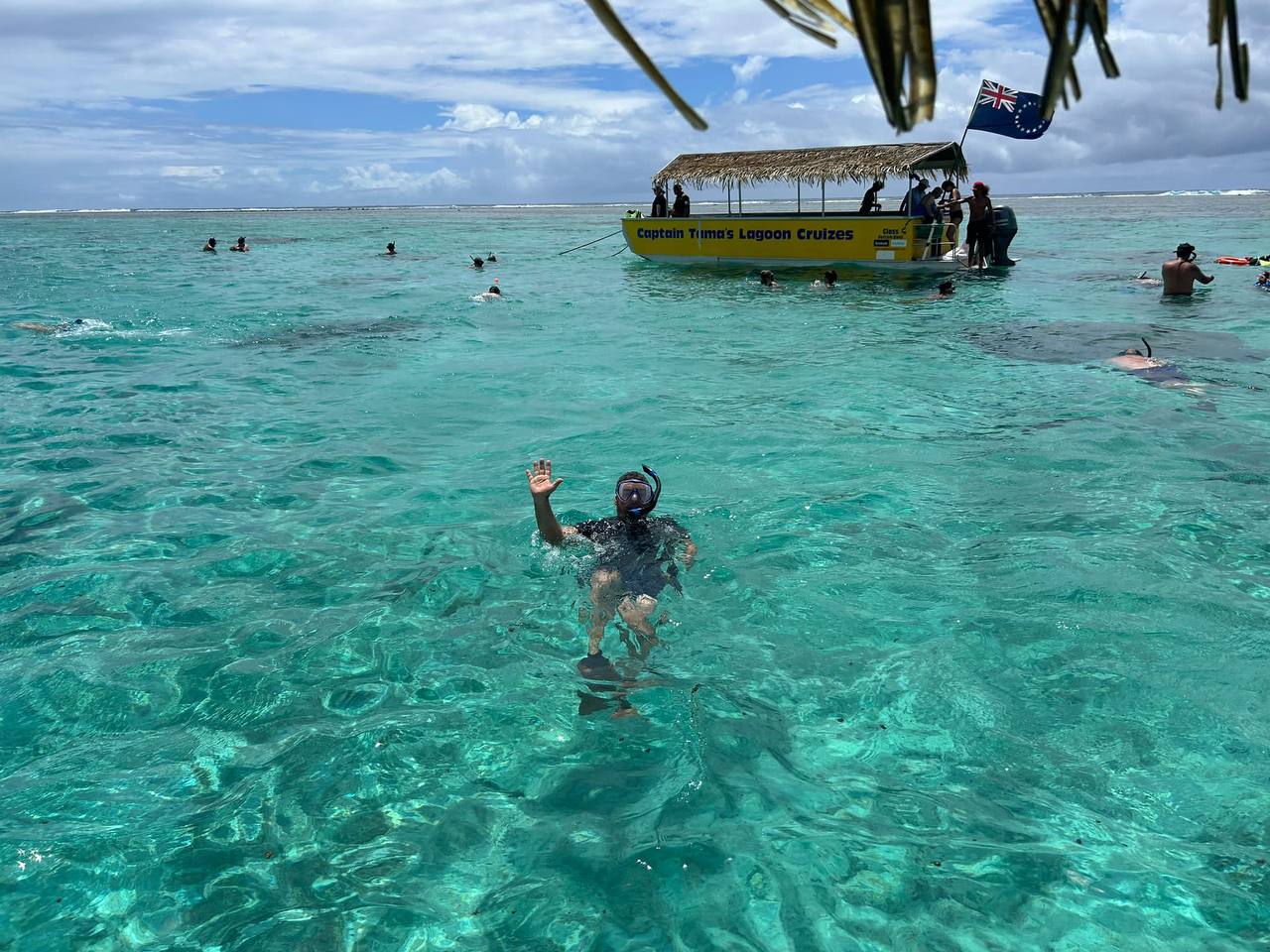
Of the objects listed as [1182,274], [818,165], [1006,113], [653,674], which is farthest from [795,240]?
[653,674]

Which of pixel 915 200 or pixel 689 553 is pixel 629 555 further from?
pixel 915 200

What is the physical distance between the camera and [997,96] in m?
21.5

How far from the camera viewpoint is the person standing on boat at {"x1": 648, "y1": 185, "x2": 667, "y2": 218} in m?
27.6

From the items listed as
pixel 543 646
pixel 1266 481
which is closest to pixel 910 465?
pixel 1266 481

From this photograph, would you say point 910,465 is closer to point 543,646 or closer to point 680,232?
point 543,646

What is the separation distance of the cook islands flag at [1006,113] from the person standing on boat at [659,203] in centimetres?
952

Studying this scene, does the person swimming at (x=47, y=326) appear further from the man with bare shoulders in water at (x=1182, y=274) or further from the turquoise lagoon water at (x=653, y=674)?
the man with bare shoulders in water at (x=1182, y=274)

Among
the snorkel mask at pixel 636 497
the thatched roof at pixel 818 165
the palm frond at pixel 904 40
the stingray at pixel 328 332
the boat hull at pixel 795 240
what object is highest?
the thatched roof at pixel 818 165

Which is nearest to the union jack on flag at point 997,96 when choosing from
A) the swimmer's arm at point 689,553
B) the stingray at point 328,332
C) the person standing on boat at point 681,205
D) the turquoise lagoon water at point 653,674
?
the person standing on boat at point 681,205

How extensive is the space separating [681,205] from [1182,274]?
1467 cm

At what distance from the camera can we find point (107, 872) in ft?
11.9

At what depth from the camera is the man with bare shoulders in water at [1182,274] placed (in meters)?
18.2

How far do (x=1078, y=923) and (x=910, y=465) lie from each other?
5.61 meters

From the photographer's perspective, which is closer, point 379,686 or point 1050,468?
point 379,686
